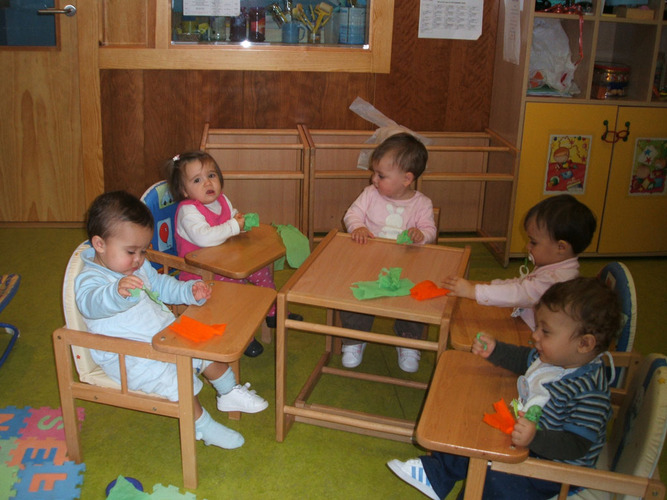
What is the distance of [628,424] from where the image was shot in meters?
1.76

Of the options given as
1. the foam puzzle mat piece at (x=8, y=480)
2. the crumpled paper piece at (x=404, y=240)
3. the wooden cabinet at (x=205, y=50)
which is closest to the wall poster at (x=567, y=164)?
the wooden cabinet at (x=205, y=50)

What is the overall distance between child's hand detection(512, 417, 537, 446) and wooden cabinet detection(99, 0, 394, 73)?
304cm

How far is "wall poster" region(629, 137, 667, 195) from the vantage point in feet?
13.2

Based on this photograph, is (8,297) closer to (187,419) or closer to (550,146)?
(187,419)

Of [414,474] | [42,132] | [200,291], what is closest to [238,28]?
[42,132]

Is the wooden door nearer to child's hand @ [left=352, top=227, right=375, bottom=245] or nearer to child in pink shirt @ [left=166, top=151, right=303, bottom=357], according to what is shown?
child in pink shirt @ [left=166, top=151, right=303, bottom=357]

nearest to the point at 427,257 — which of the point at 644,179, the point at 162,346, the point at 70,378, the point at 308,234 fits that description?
the point at 162,346

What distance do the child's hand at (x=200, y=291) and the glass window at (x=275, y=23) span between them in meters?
2.34

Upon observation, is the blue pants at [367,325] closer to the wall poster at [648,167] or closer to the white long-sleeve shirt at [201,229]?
the white long-sleeve shirt at [201,229]

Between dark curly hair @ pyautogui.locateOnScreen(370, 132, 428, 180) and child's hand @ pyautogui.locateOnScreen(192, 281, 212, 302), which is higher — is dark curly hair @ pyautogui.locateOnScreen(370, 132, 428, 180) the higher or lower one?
the higher one

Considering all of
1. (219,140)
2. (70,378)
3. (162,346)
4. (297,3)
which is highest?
(297,3)

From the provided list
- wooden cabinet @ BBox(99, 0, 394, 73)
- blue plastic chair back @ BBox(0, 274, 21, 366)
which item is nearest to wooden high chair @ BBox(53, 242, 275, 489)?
blue plastic chair back @ BBox(0, 274, 21, 366)

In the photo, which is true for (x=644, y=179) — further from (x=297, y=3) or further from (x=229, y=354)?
(x=229, y=354)

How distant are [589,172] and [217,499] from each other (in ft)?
9.62
